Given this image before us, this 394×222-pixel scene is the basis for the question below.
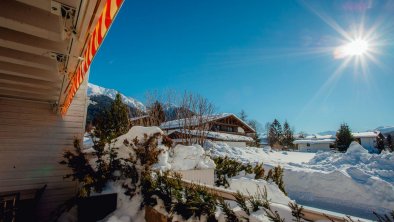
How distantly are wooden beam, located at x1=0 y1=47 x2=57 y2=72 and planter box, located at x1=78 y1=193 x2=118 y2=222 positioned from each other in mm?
3225

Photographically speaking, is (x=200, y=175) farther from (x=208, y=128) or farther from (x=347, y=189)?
(x=347, y=189)

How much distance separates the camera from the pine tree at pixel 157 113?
17730mm

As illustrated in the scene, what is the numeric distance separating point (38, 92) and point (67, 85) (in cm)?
174

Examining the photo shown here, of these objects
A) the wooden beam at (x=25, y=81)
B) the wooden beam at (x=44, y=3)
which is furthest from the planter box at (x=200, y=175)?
the wooden beam at (x=44, y=3)

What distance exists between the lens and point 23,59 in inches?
138

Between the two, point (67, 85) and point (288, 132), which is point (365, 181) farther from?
point (288, 132)

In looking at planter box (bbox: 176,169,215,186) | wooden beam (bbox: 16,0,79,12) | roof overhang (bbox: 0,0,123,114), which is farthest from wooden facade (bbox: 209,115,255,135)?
wooden beam (bbox: 16,0,79,12)

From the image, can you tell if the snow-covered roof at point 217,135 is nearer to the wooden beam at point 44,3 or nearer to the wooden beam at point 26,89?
the wooden beam at point 26,89

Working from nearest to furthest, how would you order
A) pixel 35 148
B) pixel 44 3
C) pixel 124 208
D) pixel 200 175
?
pixel 44 3 < pixel 124 208 < pixel 35 148 < pixel 200 175

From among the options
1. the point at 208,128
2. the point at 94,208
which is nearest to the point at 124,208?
the point at 94,208

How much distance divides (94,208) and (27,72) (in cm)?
332

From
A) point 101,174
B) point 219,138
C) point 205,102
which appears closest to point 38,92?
point 101,174

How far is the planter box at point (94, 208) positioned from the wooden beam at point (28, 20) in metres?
3.95

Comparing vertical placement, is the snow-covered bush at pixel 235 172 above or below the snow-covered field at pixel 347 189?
above
